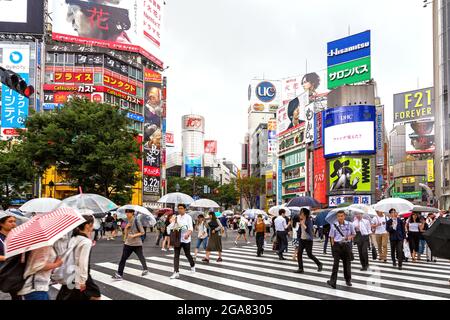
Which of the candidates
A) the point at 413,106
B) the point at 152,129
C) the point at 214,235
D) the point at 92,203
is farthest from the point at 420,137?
the point at 92,203

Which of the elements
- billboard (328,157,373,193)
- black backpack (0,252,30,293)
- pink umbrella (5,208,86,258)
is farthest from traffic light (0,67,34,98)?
billboard (328,157,373,193)

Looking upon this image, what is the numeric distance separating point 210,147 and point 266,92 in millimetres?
43309

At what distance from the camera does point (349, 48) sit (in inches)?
2190

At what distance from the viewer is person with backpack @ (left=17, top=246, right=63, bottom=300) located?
495cm

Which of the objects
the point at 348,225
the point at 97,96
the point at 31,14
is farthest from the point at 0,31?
the point at 348,225

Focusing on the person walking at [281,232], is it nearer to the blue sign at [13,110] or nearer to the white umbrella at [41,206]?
the white umbrella at [41,206]

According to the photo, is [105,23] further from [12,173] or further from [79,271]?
[79,271]

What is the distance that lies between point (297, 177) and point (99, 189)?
50.5m

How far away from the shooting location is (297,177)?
Result: 78375 millimetres

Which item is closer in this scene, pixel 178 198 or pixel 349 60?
pixel 178 198

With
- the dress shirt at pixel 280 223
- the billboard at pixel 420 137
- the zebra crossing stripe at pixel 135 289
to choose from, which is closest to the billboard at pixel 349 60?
the billboard at pixel 420 137

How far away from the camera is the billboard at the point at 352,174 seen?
51.8 m

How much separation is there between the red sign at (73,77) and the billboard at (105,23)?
16.9ft

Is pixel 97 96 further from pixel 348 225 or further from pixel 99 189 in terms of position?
pixel 348 225
